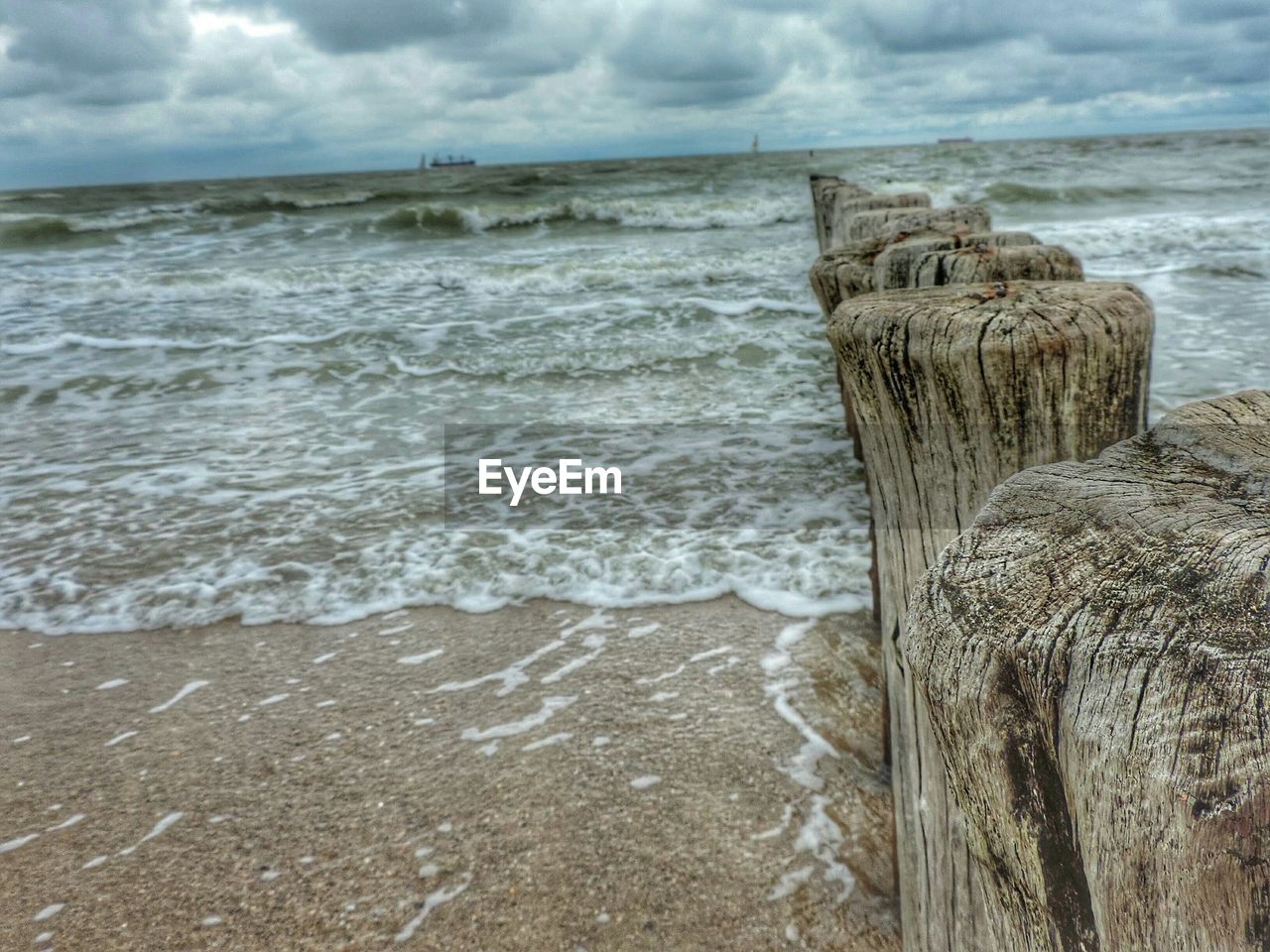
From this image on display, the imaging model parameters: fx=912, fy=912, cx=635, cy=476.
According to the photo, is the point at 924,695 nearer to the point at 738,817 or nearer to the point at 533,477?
the point at 738,817

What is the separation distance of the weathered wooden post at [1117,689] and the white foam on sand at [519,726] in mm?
1911

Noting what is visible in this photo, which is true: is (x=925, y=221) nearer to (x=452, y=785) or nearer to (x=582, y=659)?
(x=582, y=659)

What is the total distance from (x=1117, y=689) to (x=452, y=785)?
2.05m

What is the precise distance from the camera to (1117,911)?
0.68m

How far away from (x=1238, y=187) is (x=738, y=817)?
18.8 meters

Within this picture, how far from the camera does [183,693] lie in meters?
2.94

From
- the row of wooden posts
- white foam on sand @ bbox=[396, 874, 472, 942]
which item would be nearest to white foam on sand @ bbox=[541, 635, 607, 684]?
white foam on sand @ bbox=[396, 874, 472, 942]

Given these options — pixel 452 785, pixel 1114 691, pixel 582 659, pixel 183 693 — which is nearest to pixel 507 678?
pixel 582 659

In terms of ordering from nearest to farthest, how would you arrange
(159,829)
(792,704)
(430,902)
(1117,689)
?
(1117,689) → (430,902) → (159,829) → (792,704)

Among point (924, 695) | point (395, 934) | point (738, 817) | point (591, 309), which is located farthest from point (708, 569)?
point (591, 309)

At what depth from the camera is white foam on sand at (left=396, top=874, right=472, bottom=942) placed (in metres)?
1.99


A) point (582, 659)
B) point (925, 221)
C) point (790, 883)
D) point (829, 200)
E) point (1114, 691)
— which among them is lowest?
point (790, 883)

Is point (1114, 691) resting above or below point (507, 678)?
above

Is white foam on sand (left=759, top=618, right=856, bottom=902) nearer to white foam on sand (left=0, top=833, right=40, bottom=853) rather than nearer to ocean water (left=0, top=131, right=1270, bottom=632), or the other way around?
ocean water (left=0, top=131, right=1270, bottom=632)
